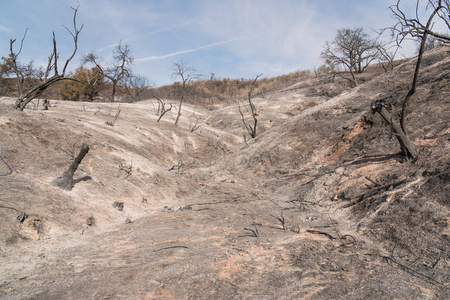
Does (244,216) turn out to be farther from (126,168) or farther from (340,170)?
(126,168)

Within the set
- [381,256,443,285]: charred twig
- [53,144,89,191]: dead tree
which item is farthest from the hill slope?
[53,144,89,191]: dead tree

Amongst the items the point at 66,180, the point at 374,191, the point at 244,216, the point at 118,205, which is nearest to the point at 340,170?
the point at 374,191

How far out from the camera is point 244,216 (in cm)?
692

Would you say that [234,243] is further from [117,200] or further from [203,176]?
[203,176]

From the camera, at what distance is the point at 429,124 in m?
7.82

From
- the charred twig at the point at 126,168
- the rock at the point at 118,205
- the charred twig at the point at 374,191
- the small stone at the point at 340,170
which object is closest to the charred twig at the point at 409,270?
the charred twig at the point at 374,191

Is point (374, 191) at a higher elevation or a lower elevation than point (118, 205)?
higher

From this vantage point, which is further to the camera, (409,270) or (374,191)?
(374,191)

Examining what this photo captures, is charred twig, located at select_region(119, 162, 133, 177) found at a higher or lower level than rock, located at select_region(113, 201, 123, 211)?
higher

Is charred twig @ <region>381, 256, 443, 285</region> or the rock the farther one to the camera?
the rock

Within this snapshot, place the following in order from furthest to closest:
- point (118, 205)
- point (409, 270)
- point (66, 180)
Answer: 1. point (118, 205)
2. point (66, 180)
3. point (409, 270)

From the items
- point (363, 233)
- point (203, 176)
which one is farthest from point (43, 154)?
point (363, 233)

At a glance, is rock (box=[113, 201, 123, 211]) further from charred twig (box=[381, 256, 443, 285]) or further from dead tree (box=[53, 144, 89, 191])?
charred twig (box=[381, 256, 443, 285])

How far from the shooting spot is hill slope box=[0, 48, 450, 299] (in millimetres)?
3570
